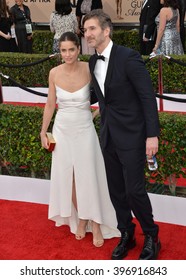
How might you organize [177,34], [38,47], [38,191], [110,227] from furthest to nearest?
[38,47] < [177,34] < [38,191] < [110,227]

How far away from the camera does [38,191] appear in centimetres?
597

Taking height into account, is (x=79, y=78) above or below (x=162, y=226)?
above

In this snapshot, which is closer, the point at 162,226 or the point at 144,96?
the point at 144,96

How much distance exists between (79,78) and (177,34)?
5.35 metres

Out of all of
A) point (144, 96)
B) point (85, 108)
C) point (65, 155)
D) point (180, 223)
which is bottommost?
point (180, 223)

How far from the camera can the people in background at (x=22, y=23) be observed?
1180 centimetres

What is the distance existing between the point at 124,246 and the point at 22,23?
8.40 m

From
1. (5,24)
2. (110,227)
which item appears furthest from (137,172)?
(5,24)

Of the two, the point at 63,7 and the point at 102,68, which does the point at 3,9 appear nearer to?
the point at 63,7

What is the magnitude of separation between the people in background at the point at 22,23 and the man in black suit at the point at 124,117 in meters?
8.10

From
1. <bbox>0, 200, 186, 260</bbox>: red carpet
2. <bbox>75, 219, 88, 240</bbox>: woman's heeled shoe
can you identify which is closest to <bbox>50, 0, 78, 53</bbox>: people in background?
<bbox>0, 200, 186, 260</bbox>: red carpet

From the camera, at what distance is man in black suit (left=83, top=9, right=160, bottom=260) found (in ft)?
12.8

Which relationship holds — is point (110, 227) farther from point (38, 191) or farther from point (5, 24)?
point (5, 24)

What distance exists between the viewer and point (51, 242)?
4910 millimetres
